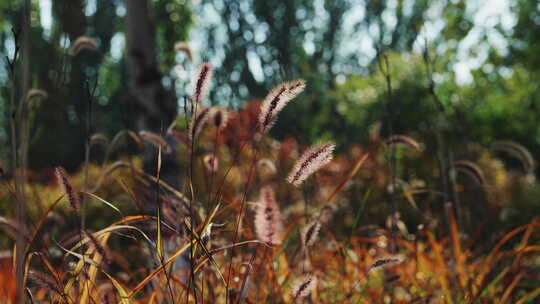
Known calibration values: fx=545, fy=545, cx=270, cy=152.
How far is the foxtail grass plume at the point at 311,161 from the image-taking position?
123cm

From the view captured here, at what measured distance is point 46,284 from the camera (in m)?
1.33

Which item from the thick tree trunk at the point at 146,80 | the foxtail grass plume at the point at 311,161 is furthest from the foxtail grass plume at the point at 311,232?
the thick tree trunk at the point at 146,80

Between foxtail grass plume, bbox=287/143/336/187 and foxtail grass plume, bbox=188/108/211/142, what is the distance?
0.27 meters

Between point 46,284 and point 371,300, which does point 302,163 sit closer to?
point 46,284

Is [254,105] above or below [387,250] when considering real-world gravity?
above

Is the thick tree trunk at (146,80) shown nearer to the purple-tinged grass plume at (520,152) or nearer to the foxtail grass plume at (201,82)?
the purple-tinged grass plume at (520,152)

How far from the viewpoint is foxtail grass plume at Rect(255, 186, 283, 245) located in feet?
4.40

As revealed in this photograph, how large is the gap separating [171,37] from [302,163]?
10448mm

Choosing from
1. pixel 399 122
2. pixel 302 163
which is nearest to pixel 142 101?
pixel 302 163

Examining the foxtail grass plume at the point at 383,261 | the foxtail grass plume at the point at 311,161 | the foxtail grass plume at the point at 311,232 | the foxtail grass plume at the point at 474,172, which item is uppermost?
the foxtail grass plume at the point at 474,172

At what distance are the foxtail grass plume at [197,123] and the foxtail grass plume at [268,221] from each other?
0.23m

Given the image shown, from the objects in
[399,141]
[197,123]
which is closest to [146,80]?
[399,141]

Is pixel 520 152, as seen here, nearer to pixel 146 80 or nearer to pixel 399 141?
pixel 399 141

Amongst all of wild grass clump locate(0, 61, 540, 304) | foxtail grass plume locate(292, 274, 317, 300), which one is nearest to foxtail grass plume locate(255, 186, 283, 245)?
wild grass clump locate(0, 61, 540, 304)
